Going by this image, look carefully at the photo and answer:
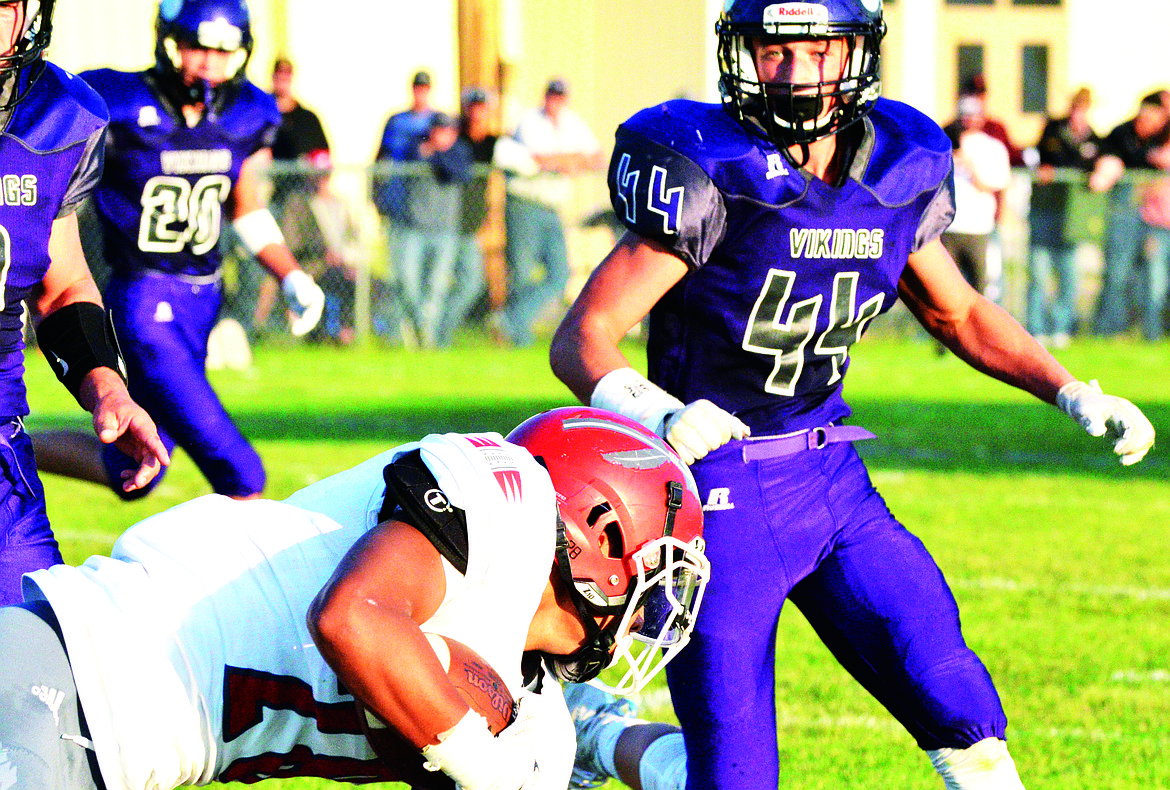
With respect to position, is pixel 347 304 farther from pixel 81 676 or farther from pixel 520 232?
pixel 81 676

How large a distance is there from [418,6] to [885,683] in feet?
61.1

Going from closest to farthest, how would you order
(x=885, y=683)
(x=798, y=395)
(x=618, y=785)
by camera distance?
(x=885, y=683) < (x=798, y=395) < (x=618, y=785)

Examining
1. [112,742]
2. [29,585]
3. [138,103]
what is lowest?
[112,742]

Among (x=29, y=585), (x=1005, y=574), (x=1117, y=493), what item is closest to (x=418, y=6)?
(x=1117, y=493)

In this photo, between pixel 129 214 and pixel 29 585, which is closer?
pixel 29 585

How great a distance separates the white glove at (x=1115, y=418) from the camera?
3.37 m

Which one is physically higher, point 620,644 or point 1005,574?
point 620,644

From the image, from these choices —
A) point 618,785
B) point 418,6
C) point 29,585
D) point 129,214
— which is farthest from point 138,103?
point 418,6

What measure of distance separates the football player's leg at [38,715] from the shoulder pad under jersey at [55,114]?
1.22m

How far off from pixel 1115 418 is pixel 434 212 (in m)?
10.1

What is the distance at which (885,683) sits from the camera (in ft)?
10.4

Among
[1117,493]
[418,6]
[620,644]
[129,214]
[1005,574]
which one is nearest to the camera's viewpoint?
[620,644]

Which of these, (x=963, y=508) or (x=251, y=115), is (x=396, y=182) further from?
(x=251, y=115)

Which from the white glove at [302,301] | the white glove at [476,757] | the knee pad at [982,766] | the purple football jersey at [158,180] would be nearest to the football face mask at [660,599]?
the white glove at [476,757]
